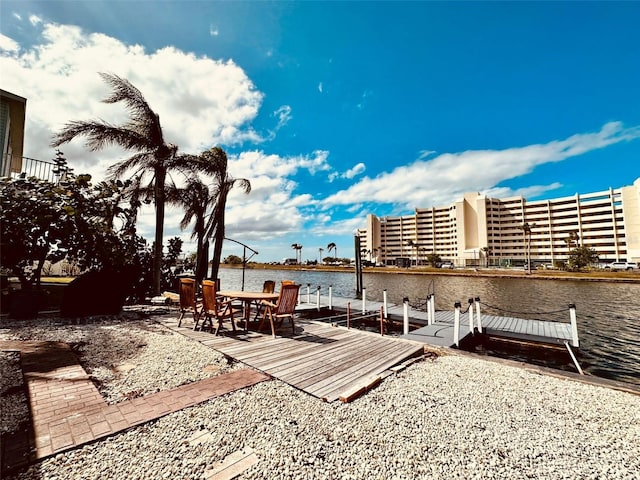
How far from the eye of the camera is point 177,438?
2.51 meters

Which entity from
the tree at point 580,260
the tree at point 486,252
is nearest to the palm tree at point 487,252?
the tree at point 486,252

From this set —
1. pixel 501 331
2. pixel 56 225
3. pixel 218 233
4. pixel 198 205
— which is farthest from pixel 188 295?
pixel 501 331

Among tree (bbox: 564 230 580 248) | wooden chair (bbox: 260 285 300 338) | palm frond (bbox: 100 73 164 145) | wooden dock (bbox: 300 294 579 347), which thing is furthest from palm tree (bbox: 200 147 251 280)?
tree (bbox: 564 230 580 248)

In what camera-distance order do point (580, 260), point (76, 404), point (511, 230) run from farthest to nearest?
point (511, 230) → point (580, 260) → point (76, 404)

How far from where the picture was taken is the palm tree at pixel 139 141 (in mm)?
10797

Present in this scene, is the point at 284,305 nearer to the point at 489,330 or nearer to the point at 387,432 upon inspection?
the point at 387,432

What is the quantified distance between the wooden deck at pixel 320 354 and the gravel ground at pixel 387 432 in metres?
0.28

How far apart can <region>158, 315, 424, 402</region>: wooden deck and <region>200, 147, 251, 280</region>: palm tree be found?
5978mm

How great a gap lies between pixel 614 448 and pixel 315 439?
286cm

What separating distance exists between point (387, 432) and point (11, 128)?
1787 centimetres

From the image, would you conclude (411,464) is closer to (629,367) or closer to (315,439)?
(315,439)

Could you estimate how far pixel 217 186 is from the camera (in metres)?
13.3

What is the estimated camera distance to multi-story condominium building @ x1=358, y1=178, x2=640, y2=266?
73.1 meters

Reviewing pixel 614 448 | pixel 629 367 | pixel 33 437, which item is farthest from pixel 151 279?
pixel 629 367
